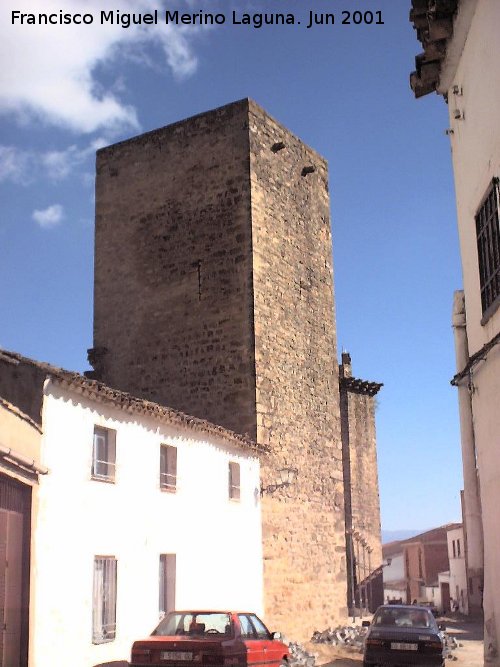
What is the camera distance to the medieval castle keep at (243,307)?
60.7 feet

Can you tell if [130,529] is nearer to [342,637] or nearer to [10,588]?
[10,588]

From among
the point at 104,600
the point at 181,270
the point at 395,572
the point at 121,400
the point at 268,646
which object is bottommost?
the point at 395,572

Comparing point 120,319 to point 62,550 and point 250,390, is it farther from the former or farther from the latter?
point 62,550

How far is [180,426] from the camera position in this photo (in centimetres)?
1489

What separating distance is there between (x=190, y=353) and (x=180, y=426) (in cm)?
451

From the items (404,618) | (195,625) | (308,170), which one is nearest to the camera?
(195,625)

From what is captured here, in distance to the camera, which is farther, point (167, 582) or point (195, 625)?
point (167, 582)

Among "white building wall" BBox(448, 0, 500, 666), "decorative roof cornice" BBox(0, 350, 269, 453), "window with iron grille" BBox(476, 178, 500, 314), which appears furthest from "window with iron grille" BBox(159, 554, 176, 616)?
"window with iron grille" BBox(476, 178, 500, 314)

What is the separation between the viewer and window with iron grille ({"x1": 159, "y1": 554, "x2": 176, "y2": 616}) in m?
13.9

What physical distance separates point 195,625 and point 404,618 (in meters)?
4.03

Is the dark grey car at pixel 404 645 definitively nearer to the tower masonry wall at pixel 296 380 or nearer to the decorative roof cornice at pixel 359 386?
the tower masonry wall at pixel 296 380

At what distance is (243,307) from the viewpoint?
61.6 feet

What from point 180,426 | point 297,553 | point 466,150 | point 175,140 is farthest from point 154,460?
point 175,140

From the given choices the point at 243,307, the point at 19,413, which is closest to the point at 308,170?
→ the point at 243,307
